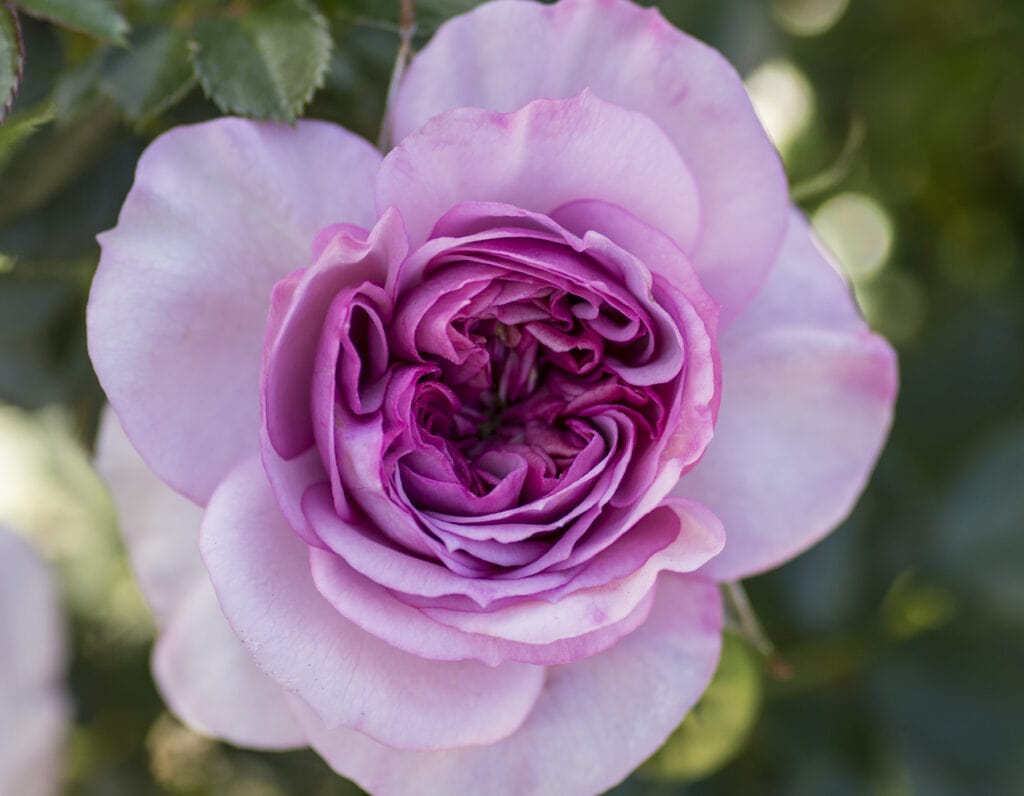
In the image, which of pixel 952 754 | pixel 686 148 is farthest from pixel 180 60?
pixel 952 754

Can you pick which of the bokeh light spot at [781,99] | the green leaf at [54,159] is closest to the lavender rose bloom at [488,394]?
the green leaf at [54,159]

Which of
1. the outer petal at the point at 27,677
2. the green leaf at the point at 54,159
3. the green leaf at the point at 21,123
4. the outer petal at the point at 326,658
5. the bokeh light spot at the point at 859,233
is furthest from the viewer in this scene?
the bokeh light spot at the point at 859,233

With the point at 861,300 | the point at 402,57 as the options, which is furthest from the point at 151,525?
the point at 861,300

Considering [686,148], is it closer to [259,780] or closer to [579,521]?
[579,521]

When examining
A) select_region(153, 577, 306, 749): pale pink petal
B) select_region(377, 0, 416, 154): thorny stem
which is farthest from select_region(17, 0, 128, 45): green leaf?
select_region(153, 577, 306, 749): pale pink petal

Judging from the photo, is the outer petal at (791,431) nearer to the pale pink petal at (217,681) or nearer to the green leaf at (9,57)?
the pale pink petal at (217,681)

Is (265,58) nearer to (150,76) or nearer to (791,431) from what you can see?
(150,76)

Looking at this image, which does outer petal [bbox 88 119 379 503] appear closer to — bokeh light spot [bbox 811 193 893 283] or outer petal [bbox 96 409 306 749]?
outer petal [bbox 96 409 306 749]
